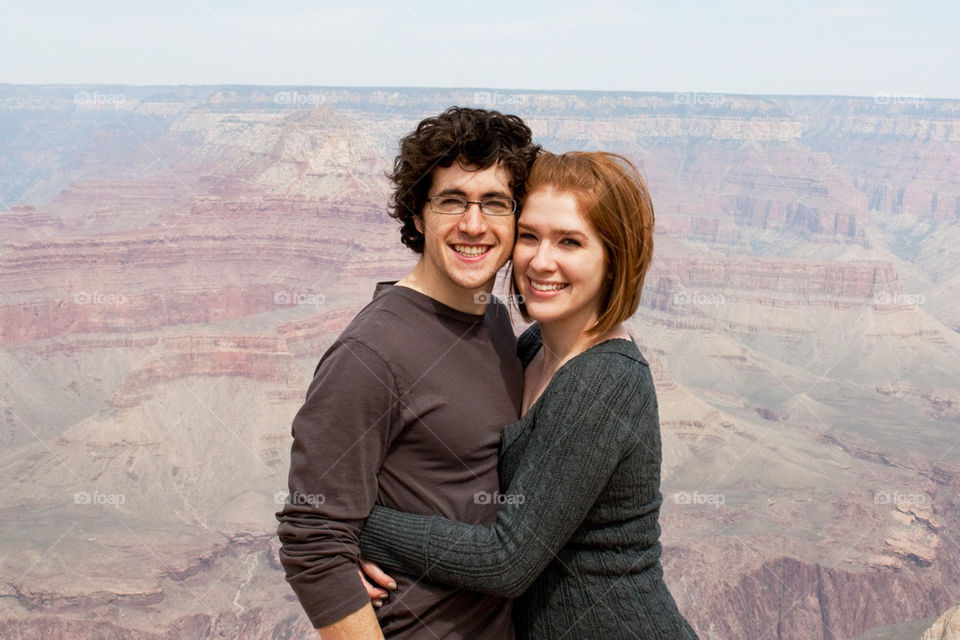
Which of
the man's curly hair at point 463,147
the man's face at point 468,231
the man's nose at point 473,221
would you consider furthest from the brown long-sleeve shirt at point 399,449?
the man's curly hair at point 463,147

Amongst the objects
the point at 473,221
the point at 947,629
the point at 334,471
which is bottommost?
the point at 947,629

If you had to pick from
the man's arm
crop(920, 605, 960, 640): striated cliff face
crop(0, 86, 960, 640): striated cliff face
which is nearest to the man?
the man's arm

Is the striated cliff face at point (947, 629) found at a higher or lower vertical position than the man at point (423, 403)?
lower

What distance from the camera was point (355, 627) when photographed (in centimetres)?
236

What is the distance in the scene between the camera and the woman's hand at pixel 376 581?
97.4 inches

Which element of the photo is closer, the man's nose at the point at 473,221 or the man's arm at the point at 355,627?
the man's arm at the point at 355,627

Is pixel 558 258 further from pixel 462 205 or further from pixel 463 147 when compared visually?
pixel 463 147

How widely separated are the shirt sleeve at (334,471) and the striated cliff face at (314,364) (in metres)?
28.3

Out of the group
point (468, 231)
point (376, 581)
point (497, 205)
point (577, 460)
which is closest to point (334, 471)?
point (376, 581)

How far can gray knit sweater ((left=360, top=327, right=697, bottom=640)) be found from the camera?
236 centimetres

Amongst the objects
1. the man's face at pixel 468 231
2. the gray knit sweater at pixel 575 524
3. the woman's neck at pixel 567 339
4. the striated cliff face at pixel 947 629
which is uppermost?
the man's face at pixel 468 231

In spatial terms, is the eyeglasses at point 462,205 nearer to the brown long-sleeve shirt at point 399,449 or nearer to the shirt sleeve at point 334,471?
the brown long-sleeve shirt at point 399,449

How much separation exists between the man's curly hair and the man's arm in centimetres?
129

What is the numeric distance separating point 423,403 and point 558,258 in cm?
63
